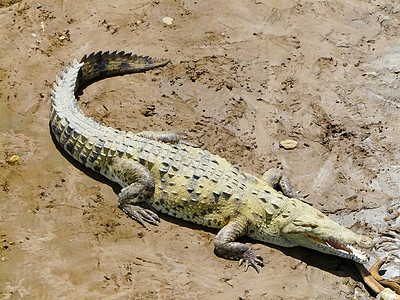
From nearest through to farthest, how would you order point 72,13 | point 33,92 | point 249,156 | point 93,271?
point 93,271
point 249,156
point 33,92
point 72,13

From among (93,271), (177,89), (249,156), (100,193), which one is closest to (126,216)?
(100,193)

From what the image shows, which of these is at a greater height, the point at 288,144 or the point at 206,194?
the point at 206,194

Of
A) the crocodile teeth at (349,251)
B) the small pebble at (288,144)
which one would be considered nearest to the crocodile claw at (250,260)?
the crocodile teeth at (349,251)

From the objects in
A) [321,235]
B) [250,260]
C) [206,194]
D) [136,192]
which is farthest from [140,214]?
[321,235]

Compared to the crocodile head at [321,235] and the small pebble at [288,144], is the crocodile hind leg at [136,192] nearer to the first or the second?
the crocodile head at [321,235]

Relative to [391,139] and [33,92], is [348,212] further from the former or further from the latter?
[33,92]

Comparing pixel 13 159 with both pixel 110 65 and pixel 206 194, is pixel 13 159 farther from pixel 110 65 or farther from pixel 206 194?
pixel 206 194
